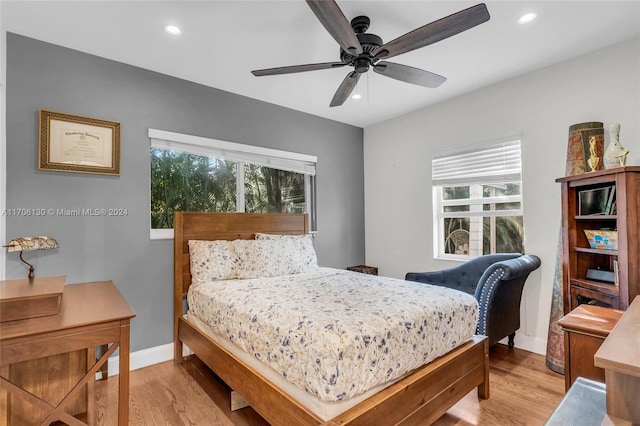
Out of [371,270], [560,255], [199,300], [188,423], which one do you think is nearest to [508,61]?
[560,255]

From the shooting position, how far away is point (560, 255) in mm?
2646

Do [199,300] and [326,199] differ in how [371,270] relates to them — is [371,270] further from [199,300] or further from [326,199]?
[199,300]

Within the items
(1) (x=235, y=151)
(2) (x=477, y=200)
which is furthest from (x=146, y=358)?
(2) (x=477, y=200)

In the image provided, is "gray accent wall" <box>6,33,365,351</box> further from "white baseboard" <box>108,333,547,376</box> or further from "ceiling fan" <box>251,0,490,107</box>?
"ceiling fan" <box>251,0,490,107</box>

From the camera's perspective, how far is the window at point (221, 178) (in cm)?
300

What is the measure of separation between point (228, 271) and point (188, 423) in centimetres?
119

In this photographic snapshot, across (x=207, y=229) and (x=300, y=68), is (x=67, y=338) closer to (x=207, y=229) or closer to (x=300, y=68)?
(x=207, y=229)

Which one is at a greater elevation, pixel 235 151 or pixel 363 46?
pixel 363 46

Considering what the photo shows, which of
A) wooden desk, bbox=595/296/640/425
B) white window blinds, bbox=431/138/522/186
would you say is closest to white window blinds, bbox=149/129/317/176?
white window blinds, bbox=431/138/522/186

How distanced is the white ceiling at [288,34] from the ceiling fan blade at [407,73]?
0.34 meters

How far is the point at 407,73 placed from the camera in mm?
2197

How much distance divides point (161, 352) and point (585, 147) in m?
3.93

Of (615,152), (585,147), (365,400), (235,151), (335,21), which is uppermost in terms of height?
(335,21)

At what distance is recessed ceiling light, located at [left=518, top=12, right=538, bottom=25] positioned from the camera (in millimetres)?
2125
